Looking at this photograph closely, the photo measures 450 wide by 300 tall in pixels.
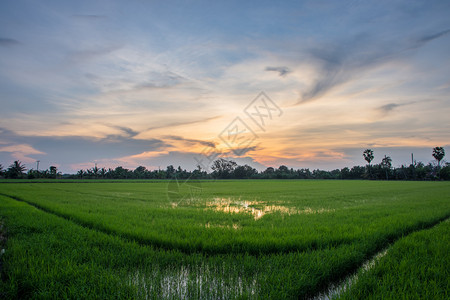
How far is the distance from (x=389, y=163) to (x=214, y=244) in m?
117

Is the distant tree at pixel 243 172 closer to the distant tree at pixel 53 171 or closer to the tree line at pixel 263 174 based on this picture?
the tree line at pixel 263 174

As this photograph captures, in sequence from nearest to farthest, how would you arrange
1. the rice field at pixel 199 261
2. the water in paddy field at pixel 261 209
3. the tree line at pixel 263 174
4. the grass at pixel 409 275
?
the grass at pixel 409 275
the rice field at pixel 199 261
the water in paddy field at pixel 261 209
the tree line at pixel 263 174

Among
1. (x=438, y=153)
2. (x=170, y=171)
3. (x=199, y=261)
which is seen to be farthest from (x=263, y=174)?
(x=199, y=261)

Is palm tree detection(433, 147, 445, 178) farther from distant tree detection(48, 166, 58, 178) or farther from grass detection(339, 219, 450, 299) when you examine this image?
distant tree detection(48, 166, 58, 178)

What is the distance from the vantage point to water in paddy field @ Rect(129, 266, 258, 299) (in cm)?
327

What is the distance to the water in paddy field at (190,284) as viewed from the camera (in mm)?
3266

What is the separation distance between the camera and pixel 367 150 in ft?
361

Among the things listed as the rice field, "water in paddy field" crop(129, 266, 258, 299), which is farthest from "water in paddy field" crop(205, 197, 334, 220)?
"water in paddy field" crop(129, 266, 258, 299)

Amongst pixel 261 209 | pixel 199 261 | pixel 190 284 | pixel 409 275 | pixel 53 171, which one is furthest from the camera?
pixel 53 171

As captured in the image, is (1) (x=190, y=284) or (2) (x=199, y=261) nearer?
(1) (x=190, y=284)

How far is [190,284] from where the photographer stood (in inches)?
140

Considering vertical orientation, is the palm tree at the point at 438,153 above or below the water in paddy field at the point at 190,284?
above

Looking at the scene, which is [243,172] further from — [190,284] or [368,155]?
[190,284]

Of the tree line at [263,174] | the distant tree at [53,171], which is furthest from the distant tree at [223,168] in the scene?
the distant tree at [53,171]
